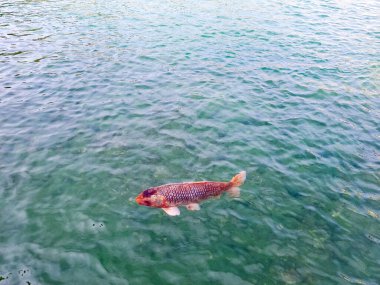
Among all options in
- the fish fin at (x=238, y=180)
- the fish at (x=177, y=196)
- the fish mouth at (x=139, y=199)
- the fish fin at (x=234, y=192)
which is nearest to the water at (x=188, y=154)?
the fish fin at (x=234, y=192)

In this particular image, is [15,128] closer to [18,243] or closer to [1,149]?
[1,149]

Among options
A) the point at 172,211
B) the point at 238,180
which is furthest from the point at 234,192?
the point at 172,211

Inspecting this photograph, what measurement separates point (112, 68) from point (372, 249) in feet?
55.7

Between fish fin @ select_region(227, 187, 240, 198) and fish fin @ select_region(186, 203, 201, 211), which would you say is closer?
fish fin @ select_region(186, 203, 201, 211)

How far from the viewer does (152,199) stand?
905cm

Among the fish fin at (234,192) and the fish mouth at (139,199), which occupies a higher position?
the fish mouth at (139,199)

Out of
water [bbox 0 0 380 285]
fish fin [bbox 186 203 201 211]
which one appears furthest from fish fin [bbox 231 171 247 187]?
fish fin [bbox 186 203 201 211]

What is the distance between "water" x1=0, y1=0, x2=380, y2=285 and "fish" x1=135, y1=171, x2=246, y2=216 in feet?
1.56

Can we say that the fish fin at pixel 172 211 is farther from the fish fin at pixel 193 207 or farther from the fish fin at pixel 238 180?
the fish fin at pixel 238 180

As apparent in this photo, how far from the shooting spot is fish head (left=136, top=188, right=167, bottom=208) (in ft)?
29.5

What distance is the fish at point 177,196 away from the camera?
895 centimetres

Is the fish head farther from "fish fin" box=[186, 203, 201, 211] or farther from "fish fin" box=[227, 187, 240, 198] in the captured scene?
"fish fin" box=[227, 187, 240, 198]

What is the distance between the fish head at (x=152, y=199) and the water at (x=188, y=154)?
448mm

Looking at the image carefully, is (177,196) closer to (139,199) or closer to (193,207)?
(193,207)
